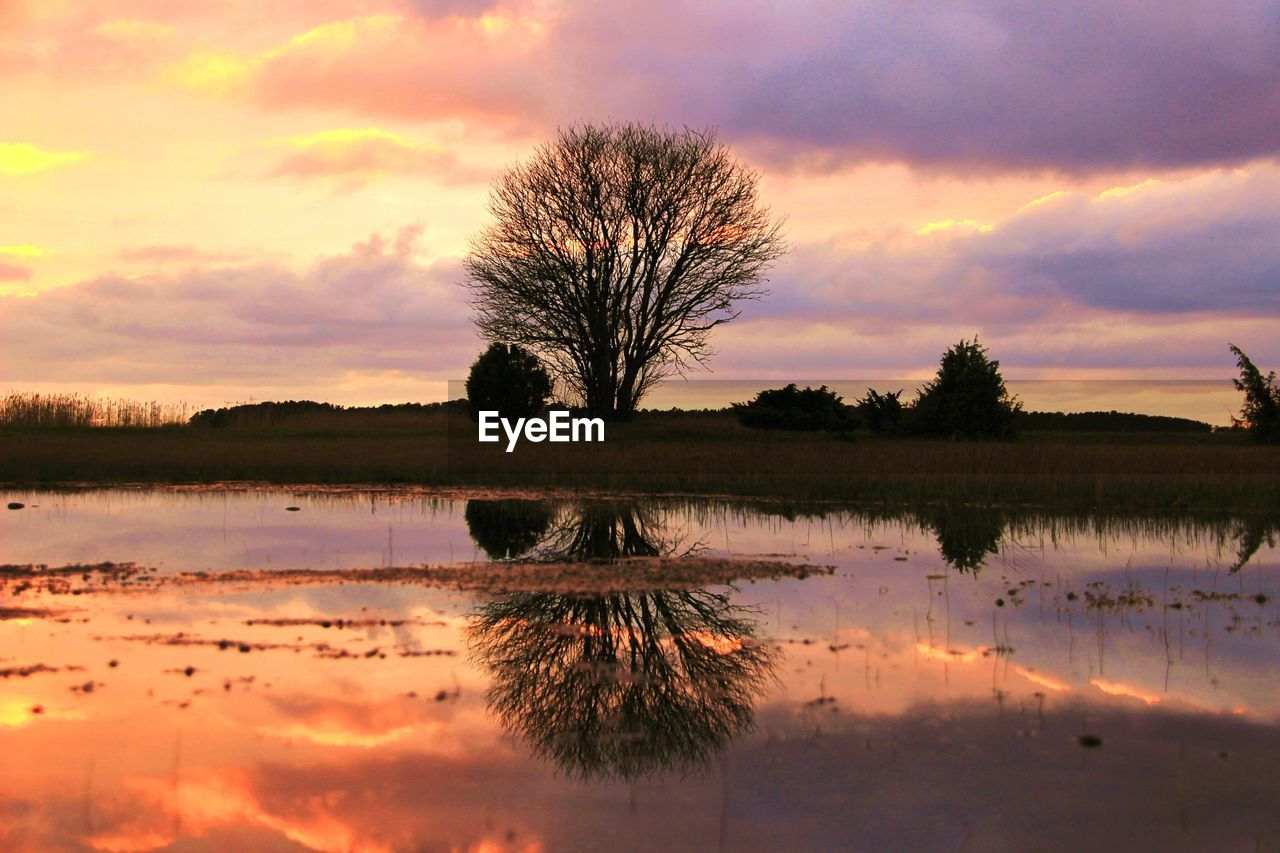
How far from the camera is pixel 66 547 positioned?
49.2ft

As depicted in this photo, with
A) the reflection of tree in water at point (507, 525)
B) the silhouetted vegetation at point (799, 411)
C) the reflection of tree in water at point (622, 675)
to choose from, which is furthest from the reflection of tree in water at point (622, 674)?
the silhouetted vegetation at point (799, 411)

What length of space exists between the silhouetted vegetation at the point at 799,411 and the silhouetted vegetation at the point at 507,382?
8.76 m

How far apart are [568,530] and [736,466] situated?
1222cm

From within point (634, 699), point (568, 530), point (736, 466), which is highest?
point (736, 466)

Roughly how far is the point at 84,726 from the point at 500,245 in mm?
37742

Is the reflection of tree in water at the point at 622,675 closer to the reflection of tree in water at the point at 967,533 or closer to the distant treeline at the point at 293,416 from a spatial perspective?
the reflection of tree in water at the point at 967,533

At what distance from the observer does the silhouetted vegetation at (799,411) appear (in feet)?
144

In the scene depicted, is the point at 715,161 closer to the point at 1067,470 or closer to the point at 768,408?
the point at 768,408

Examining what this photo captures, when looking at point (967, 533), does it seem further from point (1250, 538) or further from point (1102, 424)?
point (1102, 424)

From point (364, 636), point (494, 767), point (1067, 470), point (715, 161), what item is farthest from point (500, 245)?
point (494, 767)

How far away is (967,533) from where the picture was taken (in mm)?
17328

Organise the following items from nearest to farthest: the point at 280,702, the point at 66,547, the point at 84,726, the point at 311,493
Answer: the point at 84,726, the point at 280,702, the point at 66,547, the point at 311,493

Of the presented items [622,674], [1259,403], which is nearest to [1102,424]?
[1259,403]

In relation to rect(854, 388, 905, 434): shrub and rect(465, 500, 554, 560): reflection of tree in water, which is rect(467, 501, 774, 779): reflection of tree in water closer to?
rect(465, 500, 554, 560): reflection of tree in water
